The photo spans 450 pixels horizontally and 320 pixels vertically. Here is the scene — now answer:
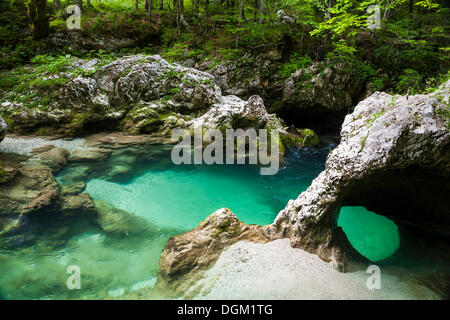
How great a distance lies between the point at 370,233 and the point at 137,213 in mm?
7117

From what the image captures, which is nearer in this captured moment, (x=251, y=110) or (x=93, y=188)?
(x=93, y=188)

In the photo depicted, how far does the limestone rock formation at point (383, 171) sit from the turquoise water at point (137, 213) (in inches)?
122

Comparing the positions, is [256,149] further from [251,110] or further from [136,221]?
[136,221]

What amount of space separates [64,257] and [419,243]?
8213 millimetres

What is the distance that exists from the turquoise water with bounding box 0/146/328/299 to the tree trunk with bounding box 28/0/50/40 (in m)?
10.8

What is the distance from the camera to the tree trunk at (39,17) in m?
13.2

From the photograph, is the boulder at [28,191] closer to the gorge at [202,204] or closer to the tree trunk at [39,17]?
the gorge at [202,204]

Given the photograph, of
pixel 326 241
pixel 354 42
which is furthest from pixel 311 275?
pixel 354 42

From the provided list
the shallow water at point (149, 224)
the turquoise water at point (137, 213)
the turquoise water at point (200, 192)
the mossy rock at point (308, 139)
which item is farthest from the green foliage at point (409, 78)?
the turquoise water at point (200, 192)

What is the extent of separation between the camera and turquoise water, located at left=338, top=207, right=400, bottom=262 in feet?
20.3

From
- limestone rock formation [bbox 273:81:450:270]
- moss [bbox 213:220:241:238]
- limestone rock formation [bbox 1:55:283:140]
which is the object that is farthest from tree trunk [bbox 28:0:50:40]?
limestone rock formation [bbox 273:81:450:270]

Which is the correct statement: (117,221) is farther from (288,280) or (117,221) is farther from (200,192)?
(288,280)

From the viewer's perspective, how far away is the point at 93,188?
317 inches

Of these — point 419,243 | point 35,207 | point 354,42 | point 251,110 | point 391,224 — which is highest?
point 354,42
